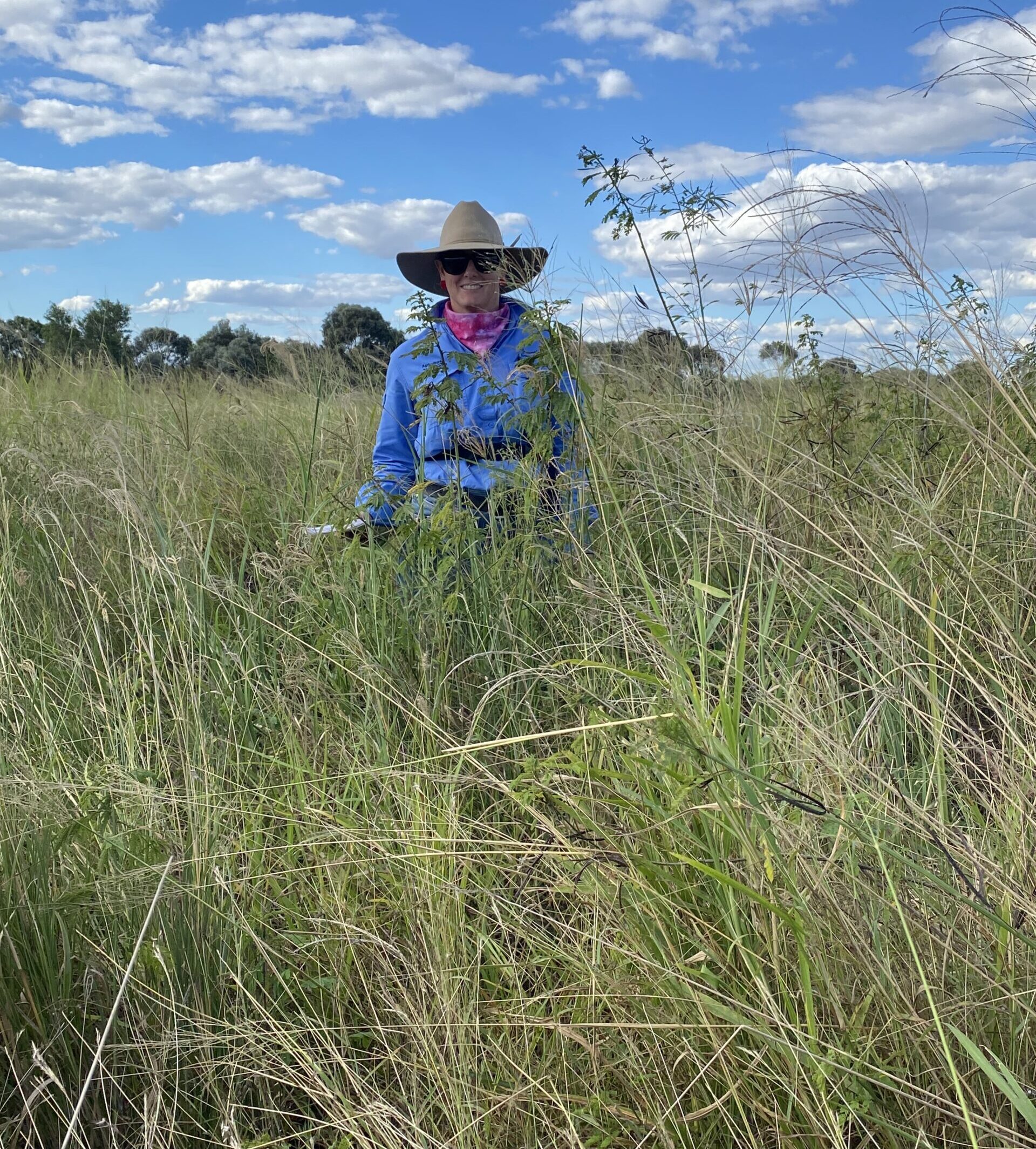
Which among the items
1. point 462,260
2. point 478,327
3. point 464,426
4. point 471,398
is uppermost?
point 462,260

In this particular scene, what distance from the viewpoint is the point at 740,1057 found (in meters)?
1.10

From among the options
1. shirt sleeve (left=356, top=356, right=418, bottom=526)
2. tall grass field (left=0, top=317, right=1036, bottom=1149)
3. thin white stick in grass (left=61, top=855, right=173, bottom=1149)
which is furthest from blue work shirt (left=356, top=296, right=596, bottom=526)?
thin white stick in grass (left=61, top=855, right=173, bottom=1149)

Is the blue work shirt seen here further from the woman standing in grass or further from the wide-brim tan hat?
the wide-brim tan hat

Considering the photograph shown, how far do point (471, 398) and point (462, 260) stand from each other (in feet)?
2.71

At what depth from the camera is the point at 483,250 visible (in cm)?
362

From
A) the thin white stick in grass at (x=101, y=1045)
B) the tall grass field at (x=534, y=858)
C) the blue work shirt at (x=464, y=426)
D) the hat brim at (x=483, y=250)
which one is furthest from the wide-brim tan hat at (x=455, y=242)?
the thin white stick in grass at (x=101, y=1045)

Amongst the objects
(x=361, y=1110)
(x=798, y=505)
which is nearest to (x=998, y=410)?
(x=798, y=505)

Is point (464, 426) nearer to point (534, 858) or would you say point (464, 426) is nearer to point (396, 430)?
point (396, 430)

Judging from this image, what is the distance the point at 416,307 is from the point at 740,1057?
82.6 inches

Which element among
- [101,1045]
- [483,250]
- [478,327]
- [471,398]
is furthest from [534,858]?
[483,250]

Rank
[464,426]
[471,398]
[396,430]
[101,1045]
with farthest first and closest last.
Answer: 1. [396,430]
2. [471,398]
3. [464,426]
4. [101,1045]

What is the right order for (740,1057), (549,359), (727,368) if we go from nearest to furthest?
(740,1057) → (549,359) → (727,368)

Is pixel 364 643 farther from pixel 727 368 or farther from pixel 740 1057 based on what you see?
pixel 727 368

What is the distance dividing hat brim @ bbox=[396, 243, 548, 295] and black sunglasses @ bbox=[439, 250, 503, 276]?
27 millimetres
